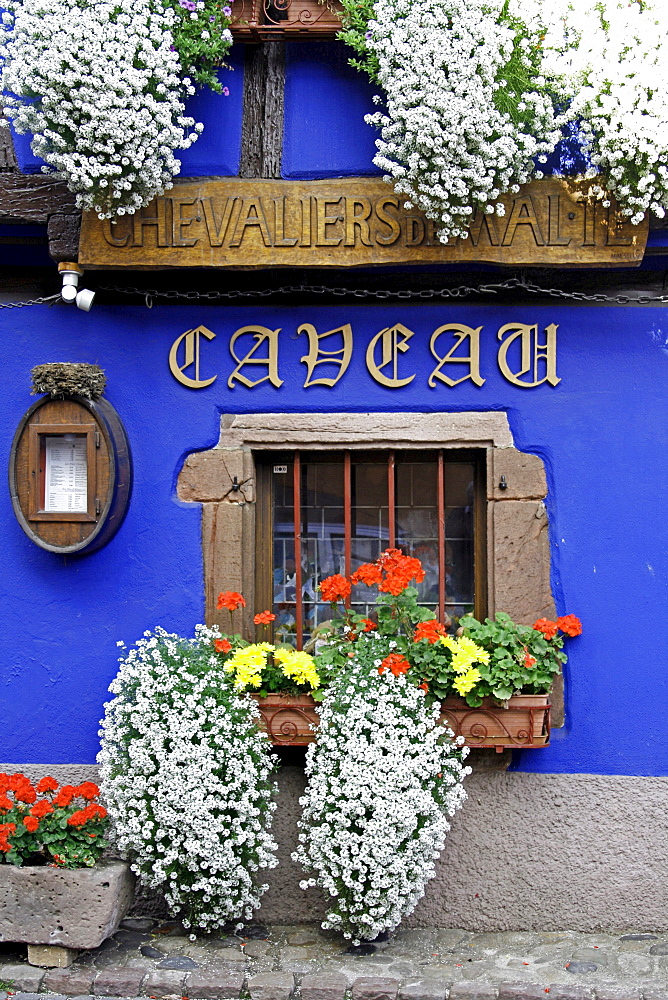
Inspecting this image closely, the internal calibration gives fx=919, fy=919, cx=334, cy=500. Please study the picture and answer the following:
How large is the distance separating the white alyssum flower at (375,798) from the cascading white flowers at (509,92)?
6.62ft

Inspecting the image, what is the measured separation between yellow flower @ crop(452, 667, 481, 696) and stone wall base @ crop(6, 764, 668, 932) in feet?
1.66

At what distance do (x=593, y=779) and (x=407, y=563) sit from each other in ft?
4.35

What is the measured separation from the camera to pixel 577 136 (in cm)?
398

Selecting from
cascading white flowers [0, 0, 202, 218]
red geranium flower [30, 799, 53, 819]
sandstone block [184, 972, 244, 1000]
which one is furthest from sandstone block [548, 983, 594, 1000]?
cascading white flowers [0, 0, 202, 218]

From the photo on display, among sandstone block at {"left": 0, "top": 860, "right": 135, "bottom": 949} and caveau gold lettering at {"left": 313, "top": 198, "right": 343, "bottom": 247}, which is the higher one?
caveau gold lettering at {"left": 313, "top": 198, "right": 343, "bottom": 247}

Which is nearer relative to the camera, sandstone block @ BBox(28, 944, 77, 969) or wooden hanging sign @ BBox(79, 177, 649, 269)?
sandstone block @ BBox(28, 944, 77, 969)

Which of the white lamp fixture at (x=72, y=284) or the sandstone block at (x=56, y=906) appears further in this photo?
the white lamp fixture at (x=72, y=284)

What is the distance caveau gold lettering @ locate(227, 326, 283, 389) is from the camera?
429cm

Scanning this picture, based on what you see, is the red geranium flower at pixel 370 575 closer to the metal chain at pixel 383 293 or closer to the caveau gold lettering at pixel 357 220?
the metal chain at pixel 383 293

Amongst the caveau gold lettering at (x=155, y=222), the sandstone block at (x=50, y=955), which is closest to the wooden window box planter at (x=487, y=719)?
the sandstone block at (x=50, y=955)

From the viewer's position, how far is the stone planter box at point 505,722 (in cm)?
397

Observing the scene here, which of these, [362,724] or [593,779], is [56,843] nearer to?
[362,724]

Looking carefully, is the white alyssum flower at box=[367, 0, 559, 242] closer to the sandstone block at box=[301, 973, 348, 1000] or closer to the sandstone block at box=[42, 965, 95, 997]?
the sandstone block at box=[301, 973, 348, 1000]

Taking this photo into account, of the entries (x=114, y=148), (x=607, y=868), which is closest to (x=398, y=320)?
(x=114, y=148)
